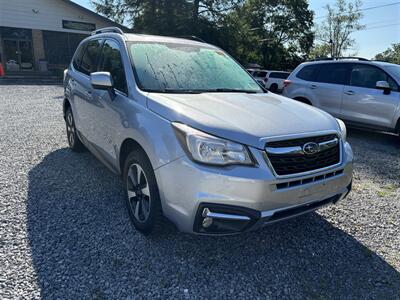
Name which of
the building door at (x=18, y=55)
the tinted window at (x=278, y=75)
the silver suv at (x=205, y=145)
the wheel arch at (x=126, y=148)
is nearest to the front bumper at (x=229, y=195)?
the silver suv at (x=205, y=145)

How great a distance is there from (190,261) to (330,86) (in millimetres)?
6569

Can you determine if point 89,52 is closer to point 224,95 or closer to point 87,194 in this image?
point 87,194

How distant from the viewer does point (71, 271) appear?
268 cm

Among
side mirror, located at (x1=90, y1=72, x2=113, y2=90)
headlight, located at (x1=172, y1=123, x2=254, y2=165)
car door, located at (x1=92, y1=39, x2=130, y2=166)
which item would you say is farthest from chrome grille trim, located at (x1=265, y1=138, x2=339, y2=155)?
side mirror, located at (x1=90, y1=72, x2=113, y2=90)

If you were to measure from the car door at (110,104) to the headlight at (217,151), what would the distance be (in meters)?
1.08

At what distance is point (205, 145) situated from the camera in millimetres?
2512

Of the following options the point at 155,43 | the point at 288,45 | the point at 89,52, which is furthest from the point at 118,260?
the point at 288,45

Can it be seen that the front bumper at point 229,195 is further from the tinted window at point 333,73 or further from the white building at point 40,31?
the white building at point 40,31

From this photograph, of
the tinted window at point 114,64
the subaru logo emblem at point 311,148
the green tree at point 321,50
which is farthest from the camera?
the green tree at point 321,50

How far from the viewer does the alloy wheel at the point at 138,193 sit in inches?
120

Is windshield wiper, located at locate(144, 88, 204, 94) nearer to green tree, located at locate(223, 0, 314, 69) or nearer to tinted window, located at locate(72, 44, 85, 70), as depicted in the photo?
tinted window, located at locate(72, 44, 85, 70)

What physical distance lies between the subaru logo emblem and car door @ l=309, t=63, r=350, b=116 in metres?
5.71

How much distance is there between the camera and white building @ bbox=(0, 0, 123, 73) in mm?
24734

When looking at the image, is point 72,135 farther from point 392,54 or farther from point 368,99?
point 392,54
